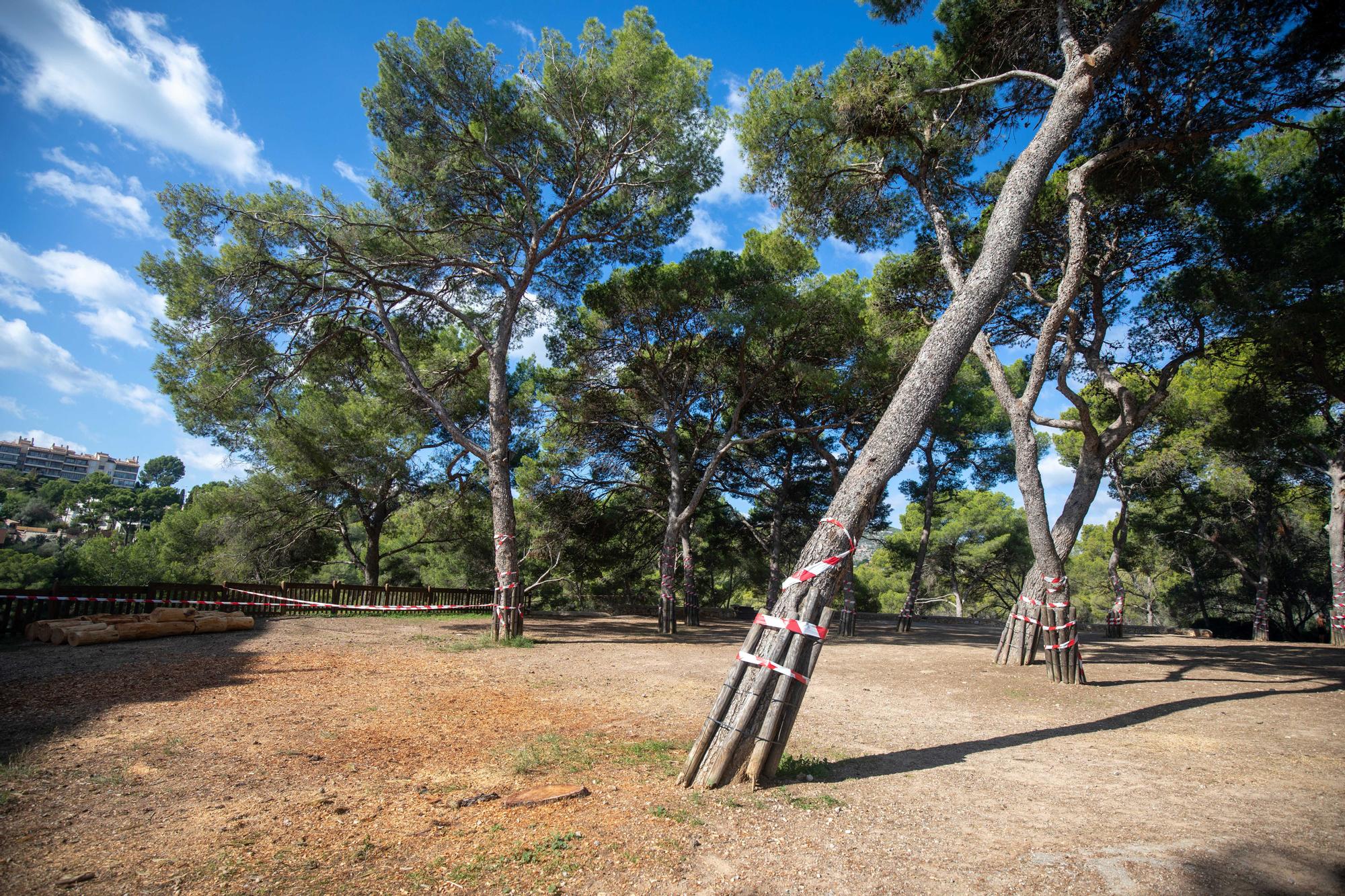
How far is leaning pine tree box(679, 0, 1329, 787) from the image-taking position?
3.50 metres

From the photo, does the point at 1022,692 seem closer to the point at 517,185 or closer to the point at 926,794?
the point at 926,794

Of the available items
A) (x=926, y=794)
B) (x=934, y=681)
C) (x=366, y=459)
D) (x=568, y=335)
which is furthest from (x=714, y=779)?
(x=366, y=459)

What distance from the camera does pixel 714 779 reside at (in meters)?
3.35

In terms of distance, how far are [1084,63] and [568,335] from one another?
33.1 feet

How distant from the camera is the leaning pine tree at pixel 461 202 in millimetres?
9375

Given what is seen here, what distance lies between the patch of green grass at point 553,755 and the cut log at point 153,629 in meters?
7.01

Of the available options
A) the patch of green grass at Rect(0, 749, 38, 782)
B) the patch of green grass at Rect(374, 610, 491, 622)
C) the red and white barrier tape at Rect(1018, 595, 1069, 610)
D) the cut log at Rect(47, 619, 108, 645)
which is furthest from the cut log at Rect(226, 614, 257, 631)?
Result: the red and white barrier tape at Rect(1018, 595, 1069, 610)

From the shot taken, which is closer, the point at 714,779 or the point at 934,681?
the point at 714,779

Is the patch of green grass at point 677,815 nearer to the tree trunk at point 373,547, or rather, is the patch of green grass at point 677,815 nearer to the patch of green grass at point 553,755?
the patch of green grass at point 553,755

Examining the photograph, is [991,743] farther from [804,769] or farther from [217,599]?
[217,599]

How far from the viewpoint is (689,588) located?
17125 mm

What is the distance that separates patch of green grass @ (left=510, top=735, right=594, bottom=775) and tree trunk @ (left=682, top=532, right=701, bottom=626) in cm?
1244

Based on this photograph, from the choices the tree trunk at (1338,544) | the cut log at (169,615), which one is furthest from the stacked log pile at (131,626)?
the tree trunk at (1338,544)

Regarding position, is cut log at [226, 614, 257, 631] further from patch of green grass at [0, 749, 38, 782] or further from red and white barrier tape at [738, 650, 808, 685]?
red and white barrier tape at [738, 650, 808, 685]
